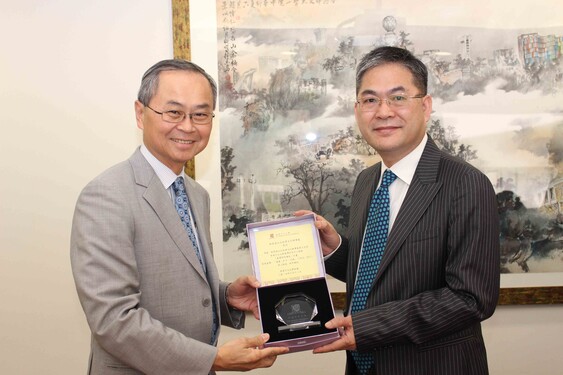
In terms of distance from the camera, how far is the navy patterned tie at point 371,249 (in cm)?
191

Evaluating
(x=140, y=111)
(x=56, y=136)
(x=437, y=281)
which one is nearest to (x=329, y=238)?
(x=437, y=281)

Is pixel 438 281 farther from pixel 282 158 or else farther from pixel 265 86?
pixel 265 86

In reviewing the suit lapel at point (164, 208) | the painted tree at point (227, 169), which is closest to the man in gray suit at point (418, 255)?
the suit lapel at point (164, 208)

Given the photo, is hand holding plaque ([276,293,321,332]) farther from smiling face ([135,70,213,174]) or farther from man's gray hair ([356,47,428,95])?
man's gray hair ([356,47,428,95])

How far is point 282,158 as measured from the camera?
277 centimetres

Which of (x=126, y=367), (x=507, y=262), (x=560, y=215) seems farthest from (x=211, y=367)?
(x=560, y=215)

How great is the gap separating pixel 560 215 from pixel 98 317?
2.26 metres

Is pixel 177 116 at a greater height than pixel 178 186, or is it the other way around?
pixel 177 116

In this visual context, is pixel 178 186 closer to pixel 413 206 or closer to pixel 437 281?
pixel 413 206

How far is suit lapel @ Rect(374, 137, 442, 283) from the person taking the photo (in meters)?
1.82

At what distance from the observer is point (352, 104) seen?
2764 mm

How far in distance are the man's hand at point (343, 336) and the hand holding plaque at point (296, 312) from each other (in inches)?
2.3

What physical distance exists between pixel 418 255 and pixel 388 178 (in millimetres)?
329

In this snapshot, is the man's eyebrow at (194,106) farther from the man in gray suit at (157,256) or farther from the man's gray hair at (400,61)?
the man's gray hair at (400,61)
